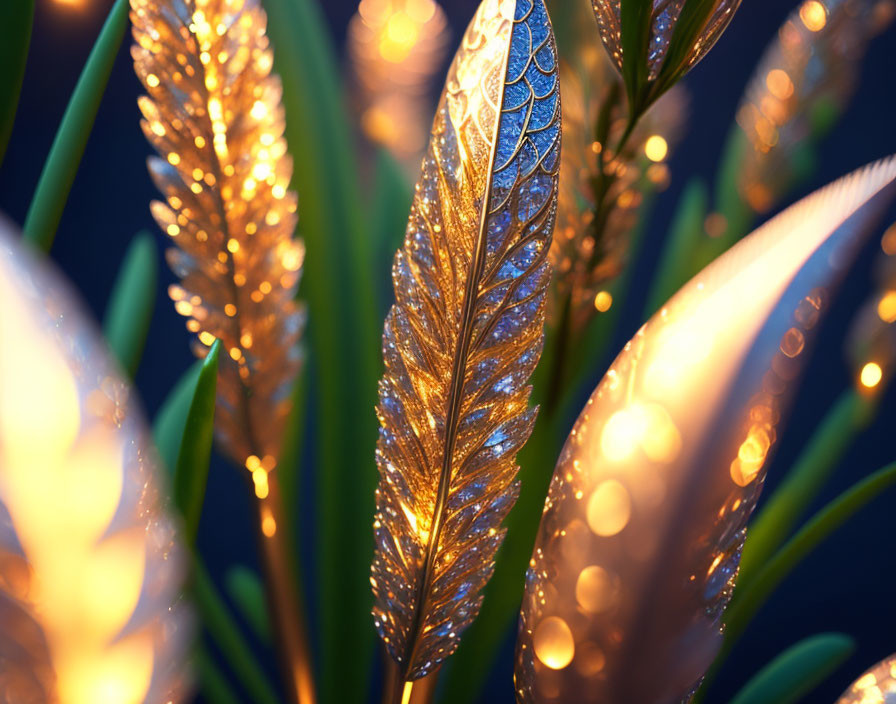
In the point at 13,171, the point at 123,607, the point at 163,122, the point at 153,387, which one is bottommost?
the point at 123,607

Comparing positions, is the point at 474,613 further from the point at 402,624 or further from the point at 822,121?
the point at 822,121

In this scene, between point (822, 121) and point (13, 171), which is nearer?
point (822, 121)

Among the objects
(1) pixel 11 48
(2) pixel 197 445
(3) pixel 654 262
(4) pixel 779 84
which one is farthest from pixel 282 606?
(3) pixel 654 262

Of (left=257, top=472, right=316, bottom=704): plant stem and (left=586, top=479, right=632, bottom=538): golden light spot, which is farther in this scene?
(left=257, top=472, right=316, bottom=704): plant stem

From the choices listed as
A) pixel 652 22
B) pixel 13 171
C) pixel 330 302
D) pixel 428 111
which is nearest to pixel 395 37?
pixel 428 111

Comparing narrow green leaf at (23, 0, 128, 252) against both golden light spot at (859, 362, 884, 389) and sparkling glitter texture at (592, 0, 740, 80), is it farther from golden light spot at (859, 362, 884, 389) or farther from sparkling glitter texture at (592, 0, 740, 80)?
golden light spot at (859, 362, 884, 389)

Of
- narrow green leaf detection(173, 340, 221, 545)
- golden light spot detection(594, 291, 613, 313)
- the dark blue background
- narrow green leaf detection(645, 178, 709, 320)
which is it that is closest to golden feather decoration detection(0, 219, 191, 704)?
narrow green leaf detection(173, 340, 221, 545)

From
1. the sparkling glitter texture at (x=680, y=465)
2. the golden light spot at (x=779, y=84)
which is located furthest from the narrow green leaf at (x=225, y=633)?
the golden light spot at (x=779, y=84)

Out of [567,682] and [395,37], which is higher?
[395,37]
